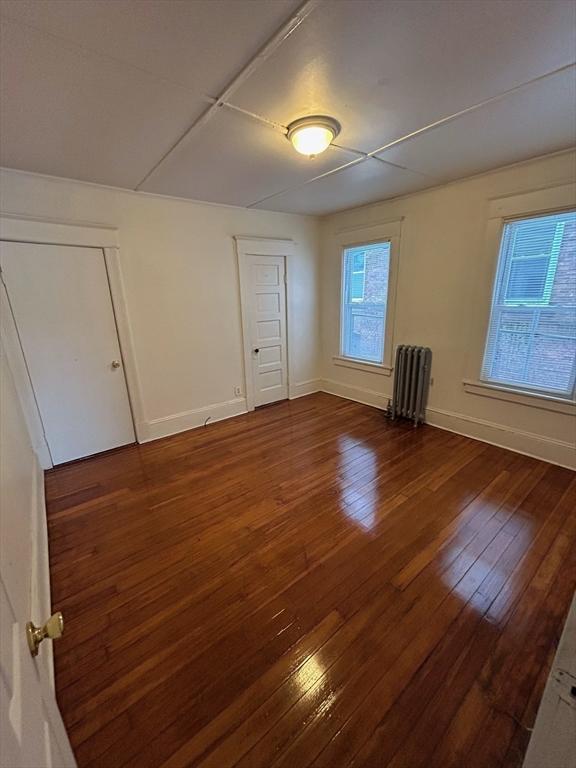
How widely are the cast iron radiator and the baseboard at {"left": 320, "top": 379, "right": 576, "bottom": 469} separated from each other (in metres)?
0.16

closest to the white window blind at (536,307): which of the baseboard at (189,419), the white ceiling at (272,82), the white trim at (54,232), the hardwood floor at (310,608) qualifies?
the white ceiling at (272,82)

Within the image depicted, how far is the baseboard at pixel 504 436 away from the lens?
275 cm

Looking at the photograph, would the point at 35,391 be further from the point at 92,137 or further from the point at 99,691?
the point at 99,691

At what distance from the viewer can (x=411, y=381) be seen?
3674 millimetres

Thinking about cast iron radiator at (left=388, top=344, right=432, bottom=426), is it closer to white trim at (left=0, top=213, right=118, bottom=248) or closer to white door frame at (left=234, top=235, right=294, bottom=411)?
white door frame at (left=234, top=235, right=294, bottom=411)

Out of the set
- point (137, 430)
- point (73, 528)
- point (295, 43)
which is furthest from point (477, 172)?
point (73, 528)

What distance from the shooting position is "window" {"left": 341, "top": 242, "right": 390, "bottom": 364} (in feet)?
13.0

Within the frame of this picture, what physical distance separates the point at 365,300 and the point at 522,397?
6.99 ft

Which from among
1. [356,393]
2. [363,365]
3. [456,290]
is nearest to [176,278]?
[363,365]

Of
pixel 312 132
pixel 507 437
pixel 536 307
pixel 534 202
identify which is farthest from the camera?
pixel 507 437

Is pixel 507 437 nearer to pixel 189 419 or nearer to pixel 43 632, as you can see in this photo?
pixel 189 419

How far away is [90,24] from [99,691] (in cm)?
261

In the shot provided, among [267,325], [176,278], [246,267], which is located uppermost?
[246,267]

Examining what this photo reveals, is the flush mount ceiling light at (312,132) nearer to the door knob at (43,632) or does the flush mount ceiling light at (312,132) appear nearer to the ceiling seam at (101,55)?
the ceiling seam at (101,55)
